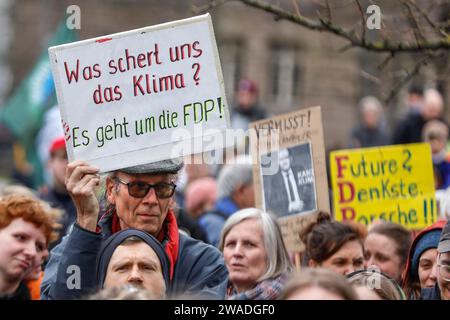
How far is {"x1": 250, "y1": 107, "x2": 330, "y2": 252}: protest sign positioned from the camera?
7812 millimetres

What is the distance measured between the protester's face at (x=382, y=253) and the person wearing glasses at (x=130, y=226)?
157cm

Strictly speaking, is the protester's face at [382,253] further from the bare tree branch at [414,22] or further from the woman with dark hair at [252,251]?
the bare tree branch at [414,22]

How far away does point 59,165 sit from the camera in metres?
9.90

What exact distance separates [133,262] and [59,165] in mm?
4190

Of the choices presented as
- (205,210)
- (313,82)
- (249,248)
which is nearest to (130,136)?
(249,248)

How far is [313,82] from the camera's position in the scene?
3716cm

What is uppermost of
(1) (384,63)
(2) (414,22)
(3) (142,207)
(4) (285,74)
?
(4) (285,74)

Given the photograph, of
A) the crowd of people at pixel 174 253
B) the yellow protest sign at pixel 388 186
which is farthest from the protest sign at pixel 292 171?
the yellow protest sign at pixel 388 186

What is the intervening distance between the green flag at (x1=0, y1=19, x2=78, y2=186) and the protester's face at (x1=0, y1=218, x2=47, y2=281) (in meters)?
9.89

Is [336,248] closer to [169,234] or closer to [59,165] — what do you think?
[169,234]

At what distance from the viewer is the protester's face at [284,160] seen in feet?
Answer: 26.1

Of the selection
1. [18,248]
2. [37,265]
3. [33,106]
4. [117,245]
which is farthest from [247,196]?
[33,106]

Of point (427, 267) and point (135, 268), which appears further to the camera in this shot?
point (427, 267)
